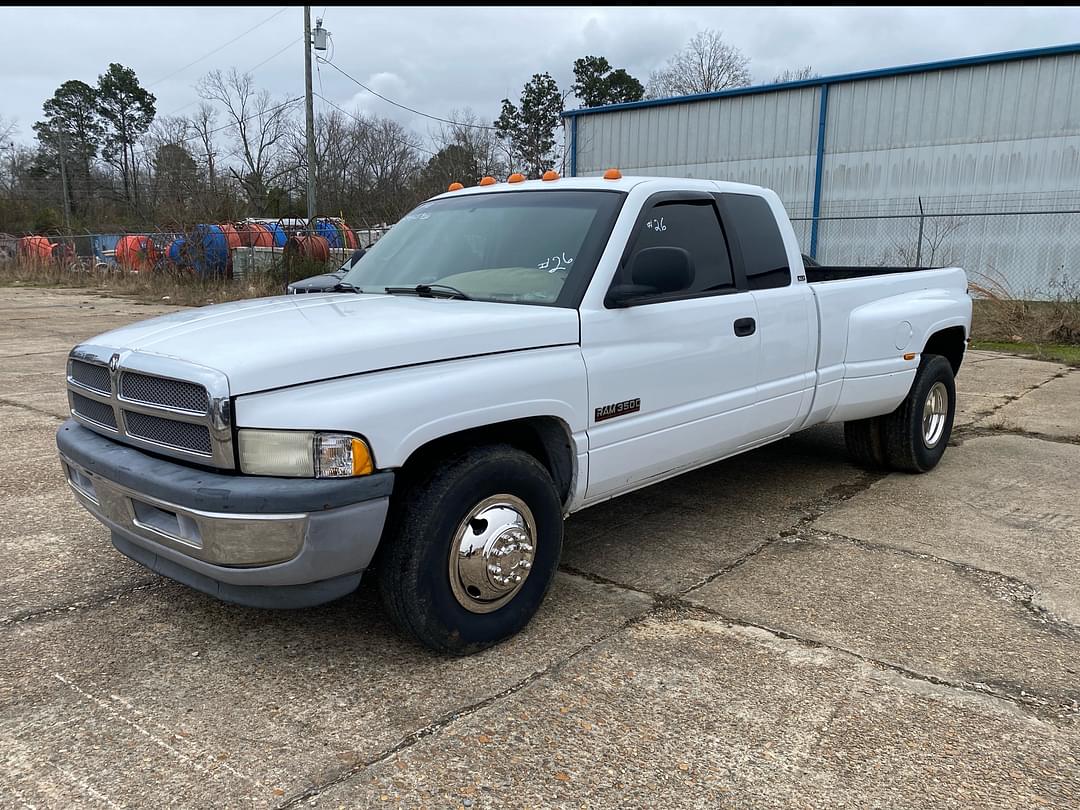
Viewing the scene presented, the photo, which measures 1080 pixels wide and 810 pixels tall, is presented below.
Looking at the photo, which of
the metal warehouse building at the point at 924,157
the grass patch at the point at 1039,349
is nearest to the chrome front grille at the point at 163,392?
the grass patch at the point at 1039,349

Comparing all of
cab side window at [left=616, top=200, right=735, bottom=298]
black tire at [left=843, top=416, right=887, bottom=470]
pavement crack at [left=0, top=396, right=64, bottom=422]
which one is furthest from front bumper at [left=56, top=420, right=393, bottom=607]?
pavement crack at [left=0, top=396, right=64, bottom=422]

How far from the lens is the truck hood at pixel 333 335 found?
9.32 ft

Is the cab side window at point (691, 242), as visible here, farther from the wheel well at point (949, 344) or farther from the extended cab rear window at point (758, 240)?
the wheel well at point (949, 344)

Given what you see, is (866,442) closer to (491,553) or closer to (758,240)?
(758,240)

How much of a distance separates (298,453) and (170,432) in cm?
55

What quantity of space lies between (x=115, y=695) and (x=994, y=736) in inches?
116

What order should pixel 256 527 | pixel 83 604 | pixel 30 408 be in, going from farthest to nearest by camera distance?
pixel 30 408, pixel 83 604, pixel 256 527

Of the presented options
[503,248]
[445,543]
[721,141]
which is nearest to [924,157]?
[721,141]

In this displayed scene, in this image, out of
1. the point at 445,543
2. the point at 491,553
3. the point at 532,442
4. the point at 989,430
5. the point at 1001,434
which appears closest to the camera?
the point at 445,543

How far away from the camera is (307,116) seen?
25172 mm

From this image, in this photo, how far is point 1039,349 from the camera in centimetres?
1226

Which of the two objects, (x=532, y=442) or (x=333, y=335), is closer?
(x=333, y=335)

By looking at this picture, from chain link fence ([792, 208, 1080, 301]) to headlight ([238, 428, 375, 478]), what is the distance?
1604cm

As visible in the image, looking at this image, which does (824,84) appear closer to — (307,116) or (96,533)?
(307,116)
